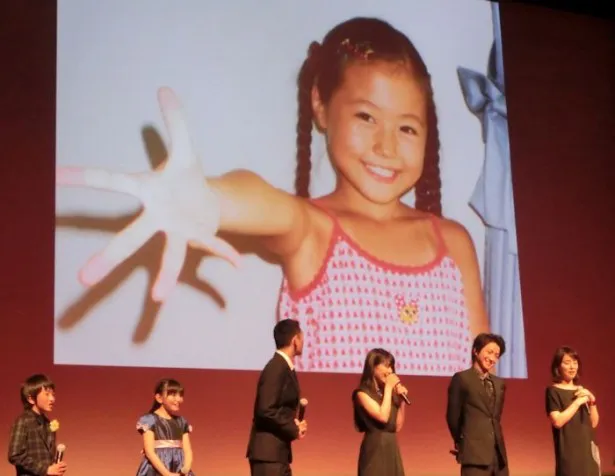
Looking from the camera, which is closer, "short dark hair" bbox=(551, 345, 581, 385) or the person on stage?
the person on stage

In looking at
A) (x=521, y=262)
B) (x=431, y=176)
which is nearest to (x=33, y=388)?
(x=431, y=176)

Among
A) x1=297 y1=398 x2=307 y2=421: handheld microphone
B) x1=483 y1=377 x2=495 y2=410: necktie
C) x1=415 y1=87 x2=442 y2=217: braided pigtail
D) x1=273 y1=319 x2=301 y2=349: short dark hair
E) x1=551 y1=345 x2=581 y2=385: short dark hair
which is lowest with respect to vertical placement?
x1=297 y1=398 x2=307 y2=421: handheld microphone

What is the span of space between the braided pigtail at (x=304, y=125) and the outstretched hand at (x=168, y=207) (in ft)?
1.72

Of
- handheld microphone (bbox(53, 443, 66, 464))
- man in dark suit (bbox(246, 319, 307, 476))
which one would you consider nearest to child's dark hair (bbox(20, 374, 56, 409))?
handheld microphone (bbox(53, 443, 66, 464))

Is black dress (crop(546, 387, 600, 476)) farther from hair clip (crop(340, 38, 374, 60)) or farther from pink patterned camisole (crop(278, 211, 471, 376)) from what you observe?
hair clip (crop(340, 38, 374, 60))

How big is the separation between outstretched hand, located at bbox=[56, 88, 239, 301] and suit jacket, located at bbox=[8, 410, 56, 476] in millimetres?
1248

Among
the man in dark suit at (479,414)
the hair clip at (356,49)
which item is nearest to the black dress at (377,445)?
the man in dark suit at (479,414)

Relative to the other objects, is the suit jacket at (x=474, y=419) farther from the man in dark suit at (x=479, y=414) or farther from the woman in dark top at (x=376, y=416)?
the woman in dark top at (x=376, y=416)

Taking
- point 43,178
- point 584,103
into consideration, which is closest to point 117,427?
point 43,178

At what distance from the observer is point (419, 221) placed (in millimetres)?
5668

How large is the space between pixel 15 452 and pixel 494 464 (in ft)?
5.76

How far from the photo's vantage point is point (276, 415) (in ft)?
11.5

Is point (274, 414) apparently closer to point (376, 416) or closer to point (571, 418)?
point (376, 416)

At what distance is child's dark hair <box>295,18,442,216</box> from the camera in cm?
541
